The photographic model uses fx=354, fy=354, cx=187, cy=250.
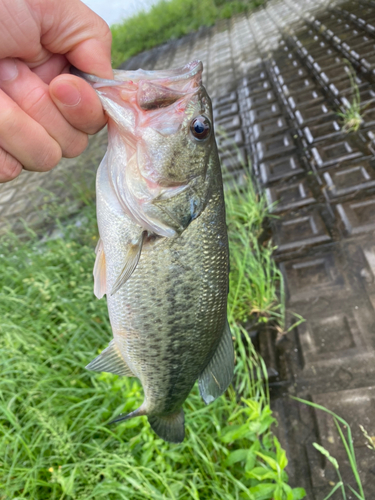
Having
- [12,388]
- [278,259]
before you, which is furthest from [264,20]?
[12,388]

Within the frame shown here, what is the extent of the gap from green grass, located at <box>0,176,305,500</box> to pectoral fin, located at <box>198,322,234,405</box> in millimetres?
524

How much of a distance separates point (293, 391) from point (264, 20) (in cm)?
893

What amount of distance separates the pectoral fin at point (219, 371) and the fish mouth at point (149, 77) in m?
0.98

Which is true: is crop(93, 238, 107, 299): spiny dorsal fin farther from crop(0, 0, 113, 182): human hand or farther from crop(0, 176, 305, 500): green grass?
crop(0, 176, 305, 500): green grass

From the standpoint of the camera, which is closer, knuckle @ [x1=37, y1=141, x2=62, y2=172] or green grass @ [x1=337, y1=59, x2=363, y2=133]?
knuckle @ [x1=37, y1=141, x2=62, y2=172]

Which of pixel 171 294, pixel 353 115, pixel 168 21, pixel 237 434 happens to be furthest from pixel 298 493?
pixel 168 21

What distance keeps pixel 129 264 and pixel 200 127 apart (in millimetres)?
555

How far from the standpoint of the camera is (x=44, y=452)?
2.16 m

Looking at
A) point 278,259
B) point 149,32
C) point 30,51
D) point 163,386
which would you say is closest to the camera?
point 30,51

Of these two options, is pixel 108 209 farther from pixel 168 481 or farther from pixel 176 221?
pixel 168 481

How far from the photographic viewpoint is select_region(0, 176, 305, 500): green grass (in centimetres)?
185

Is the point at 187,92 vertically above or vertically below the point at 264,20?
above

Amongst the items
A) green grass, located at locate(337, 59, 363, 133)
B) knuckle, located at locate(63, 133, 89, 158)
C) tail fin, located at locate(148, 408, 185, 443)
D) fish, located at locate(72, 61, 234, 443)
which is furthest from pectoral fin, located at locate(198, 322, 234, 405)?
green grass, located at locate(337, 59, 363, 133)

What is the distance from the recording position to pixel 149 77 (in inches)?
46.5
